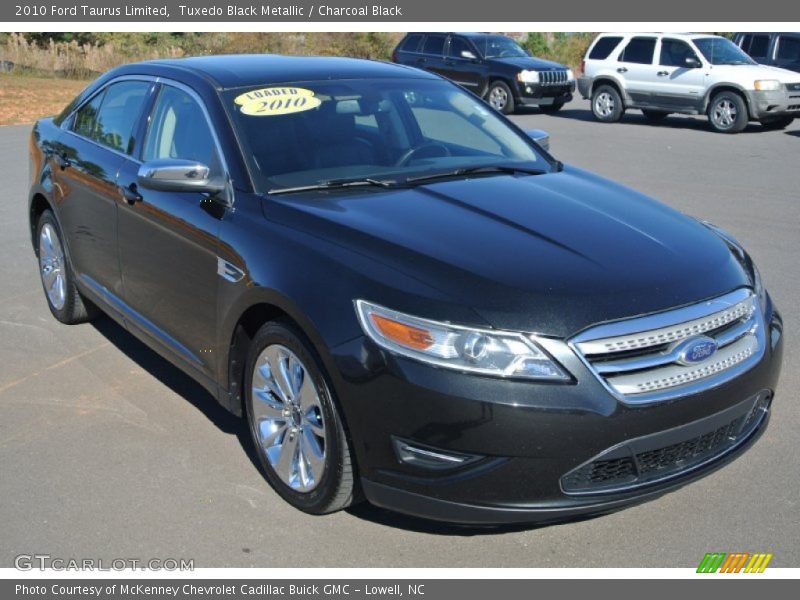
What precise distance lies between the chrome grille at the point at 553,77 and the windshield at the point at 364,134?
16230mm

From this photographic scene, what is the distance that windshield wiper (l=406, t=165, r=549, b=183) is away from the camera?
464 centimetres

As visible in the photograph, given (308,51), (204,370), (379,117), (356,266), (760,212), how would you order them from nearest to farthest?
(356,266) < (204,370) < (379,117) < (760,212) < (308,51)

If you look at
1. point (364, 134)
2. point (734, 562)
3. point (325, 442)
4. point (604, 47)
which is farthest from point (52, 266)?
point (604, 47)

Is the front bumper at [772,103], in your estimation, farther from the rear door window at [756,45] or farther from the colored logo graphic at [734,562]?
the colored logo graphic at [734,562]

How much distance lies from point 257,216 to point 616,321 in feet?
5.29

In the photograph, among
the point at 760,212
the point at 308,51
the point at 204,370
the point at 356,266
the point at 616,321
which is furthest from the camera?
the point at 308,51

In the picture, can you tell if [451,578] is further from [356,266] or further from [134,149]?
[134,149]

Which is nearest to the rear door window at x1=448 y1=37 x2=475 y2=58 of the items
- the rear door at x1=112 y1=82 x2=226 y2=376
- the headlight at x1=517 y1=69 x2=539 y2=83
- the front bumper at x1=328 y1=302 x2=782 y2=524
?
the headlight at x1=517 y1=69 x2=539 y2=83

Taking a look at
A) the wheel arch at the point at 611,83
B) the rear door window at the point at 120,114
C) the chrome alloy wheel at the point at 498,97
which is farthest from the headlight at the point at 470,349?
the chrome alloy wheel at the point at 498,97

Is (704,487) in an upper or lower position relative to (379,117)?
lower

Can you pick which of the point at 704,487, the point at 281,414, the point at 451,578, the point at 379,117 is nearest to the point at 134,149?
the point at 379,117

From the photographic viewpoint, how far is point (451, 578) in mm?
3629

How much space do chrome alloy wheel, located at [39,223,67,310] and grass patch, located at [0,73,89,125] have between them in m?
15.7
